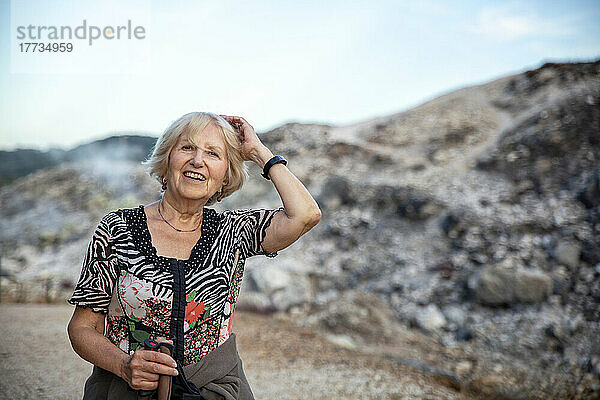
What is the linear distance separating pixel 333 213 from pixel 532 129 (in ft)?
17.3

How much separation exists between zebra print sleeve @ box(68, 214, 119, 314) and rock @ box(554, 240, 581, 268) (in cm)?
716

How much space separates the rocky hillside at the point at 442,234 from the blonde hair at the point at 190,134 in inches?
157

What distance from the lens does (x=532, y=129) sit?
11.5 metres

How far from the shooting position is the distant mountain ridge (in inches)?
651

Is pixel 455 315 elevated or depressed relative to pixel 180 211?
depressed

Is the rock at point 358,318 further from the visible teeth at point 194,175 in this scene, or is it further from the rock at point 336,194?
the visible teeth at point 194,175

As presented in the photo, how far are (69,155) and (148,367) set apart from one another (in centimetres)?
1796

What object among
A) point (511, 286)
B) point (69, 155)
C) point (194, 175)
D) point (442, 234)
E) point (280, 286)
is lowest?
point (280, 286)

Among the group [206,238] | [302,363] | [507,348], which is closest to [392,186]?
[507,348]

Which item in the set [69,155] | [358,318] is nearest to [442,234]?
[358,318]

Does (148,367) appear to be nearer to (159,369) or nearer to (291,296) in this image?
(159,369)

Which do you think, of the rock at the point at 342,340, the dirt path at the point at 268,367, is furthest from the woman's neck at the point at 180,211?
the rock at the point at 342,340

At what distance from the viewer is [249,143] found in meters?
2.01

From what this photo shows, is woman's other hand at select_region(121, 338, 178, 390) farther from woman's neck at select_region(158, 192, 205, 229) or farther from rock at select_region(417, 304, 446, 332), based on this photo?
rock at select_region(417, 304, 446, 332)
